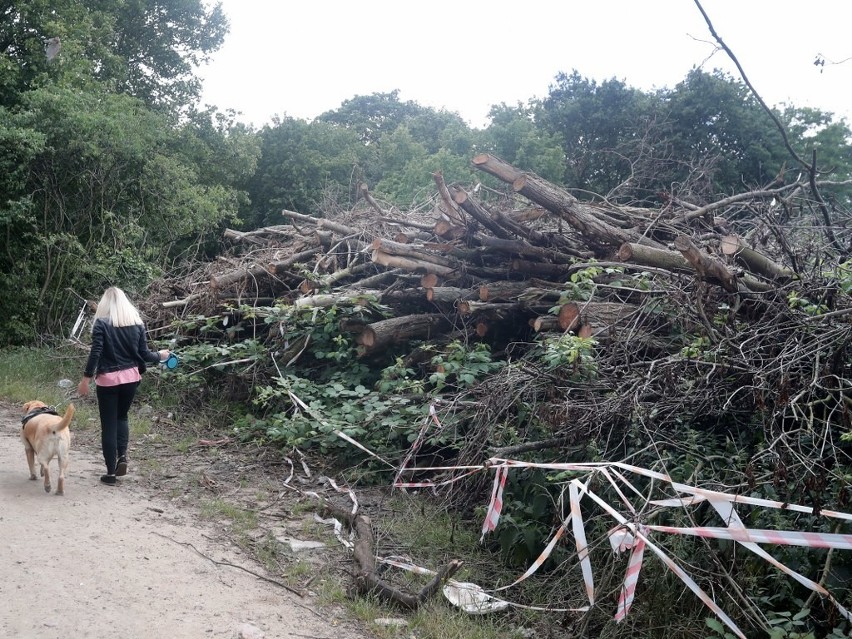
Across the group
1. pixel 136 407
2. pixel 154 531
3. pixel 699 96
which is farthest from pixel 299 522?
pixel 699 96

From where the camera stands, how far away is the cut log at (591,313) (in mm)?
6480

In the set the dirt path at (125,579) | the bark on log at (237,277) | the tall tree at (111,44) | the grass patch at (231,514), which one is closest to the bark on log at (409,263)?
the bark on log at (237,277)

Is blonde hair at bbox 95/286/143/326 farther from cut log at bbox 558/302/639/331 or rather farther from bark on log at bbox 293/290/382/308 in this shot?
cut log at bbox 558/302/639/331

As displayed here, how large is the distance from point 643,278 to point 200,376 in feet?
17.3

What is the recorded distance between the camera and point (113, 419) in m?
5.78

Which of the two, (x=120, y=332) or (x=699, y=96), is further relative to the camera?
(x=699, y=96)

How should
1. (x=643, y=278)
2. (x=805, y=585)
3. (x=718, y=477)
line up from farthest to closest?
1. (x=643, y=278)
2. (x=718, y=477)
3. (x=805, y=585)

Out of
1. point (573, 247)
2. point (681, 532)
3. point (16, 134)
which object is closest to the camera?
point (681, 532)

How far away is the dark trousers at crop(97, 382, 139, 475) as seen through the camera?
5.75m

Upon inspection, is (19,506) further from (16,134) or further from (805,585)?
(16,134)

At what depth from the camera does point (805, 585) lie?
11.5ft

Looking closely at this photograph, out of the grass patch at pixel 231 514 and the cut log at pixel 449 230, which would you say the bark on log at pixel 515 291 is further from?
the grass patch at pixel 231 514

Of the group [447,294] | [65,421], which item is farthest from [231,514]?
[447,294]

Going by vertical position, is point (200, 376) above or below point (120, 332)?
below
